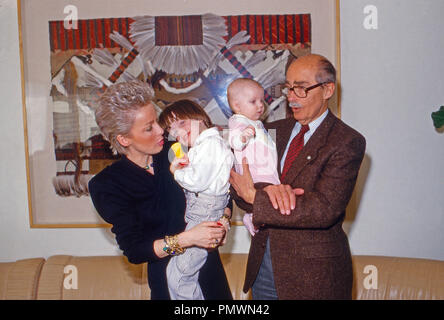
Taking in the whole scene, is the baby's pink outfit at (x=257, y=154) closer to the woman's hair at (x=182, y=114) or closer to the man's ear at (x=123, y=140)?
the woman's hair at (x=182, y=114)

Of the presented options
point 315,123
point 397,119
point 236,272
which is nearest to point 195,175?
point 315,123

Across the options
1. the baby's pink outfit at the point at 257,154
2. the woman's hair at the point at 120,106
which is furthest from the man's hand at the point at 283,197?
the woman's hair at the point at 120,106

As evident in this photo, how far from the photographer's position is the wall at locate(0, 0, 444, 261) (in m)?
2.05

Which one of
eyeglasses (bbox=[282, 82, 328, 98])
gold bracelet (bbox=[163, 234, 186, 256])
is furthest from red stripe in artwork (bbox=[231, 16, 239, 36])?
gold bracelet (bbox=[163, 234, 186, 256])

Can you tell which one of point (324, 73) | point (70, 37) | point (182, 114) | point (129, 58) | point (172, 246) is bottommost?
point (172, 246)

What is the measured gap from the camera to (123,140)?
47.3 inches

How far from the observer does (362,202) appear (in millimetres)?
2141

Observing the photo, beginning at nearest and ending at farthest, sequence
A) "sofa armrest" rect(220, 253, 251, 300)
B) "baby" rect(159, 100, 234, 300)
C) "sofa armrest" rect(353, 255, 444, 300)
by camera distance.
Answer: "baby" rect(159, 100, 234, 300) → "sofa armrest" rect(353, 255, 444, 300) → "sofa armrest" rect(220, 253, 251, 300)

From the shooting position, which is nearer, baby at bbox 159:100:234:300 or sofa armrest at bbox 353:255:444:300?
baby at bbox 159:100:234:300

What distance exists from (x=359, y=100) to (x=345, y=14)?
0.47 m

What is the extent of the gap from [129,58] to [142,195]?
46.1 inches

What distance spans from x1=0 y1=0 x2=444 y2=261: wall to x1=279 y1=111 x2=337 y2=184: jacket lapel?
0.89m

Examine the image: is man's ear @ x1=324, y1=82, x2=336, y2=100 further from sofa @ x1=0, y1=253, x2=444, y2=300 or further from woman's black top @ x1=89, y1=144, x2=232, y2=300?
sofa @ x1=0, y1=253, x2=444, y2=300

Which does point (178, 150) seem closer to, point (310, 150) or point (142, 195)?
point (142, 195)
